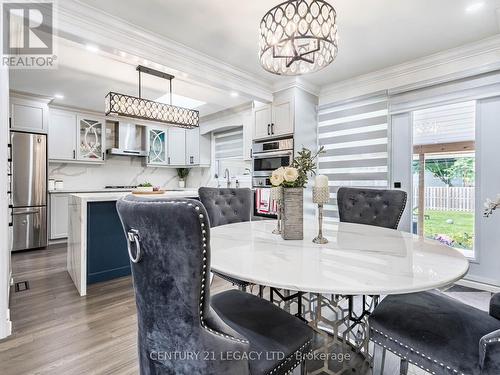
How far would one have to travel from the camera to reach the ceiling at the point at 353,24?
204 cm

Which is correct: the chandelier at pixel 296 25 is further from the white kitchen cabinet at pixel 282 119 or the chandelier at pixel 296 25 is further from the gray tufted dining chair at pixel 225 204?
the white kitchen cabinet at pixel 282 119

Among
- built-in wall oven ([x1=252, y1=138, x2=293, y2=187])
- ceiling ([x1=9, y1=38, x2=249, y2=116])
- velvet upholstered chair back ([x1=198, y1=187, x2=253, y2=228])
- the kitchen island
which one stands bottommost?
the kitchen island

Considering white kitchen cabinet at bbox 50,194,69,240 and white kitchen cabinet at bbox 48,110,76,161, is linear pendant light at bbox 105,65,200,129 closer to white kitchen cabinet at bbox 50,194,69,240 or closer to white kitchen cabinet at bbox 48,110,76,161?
white kitchen cabinet at bbox 48,110,76,161

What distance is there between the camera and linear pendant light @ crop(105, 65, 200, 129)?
285 cm

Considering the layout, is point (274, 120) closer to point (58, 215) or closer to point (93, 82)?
point (93, 82)

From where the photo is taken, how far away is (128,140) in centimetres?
516

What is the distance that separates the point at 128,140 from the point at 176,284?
5107 mm

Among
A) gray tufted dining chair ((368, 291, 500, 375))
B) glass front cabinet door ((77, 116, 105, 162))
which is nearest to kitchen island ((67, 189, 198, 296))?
gray tufted dining chair ((368, 291, 500, 375))

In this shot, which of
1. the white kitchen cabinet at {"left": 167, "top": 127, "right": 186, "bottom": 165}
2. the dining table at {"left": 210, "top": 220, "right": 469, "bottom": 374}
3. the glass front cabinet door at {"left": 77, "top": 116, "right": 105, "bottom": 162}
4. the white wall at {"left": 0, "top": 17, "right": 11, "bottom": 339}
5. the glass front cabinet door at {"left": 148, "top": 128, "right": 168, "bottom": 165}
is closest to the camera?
the dining table at {"left": 210, "top": 220, "right": 469, "bottom": 374}

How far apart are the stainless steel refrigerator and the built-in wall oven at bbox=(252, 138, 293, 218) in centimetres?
330

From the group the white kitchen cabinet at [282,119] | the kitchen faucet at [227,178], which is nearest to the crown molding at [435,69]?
the white kitchen cabinet at [282,119]

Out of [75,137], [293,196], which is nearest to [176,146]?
[75,137]

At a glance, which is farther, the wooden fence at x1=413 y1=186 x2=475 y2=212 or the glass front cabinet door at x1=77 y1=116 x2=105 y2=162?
the glass front cabinet door at x1=77 y1=116 x2=105 y2=162

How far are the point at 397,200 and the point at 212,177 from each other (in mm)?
3953
